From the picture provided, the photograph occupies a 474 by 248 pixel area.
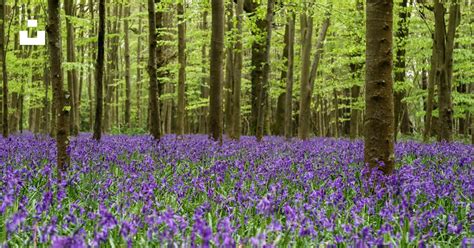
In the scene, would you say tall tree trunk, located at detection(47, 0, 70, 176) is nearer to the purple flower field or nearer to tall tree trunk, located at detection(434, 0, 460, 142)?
the purple flower field

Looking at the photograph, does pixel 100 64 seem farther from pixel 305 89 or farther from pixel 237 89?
pixel 305 89

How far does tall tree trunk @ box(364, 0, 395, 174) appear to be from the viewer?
21.8ft

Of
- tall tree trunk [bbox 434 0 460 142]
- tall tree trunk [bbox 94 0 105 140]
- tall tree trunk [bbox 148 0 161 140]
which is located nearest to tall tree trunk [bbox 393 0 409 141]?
tall tree trunk [bbox 434 0 460 142]

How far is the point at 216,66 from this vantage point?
46.2 ft

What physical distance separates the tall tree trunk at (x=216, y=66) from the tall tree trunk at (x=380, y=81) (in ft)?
24.3

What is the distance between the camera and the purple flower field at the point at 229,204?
3320 mm

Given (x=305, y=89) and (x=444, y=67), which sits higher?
(x=444, y=67)

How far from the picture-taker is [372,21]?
6699 mm

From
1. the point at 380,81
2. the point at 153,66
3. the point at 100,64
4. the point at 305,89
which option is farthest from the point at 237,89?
the point at 380,81

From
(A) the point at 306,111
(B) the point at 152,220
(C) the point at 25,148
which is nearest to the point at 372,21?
(B) the point at 152,220

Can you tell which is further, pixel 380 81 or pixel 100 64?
pixel 100 64

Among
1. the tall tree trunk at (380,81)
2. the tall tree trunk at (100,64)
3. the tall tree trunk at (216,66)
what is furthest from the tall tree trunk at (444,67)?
the tall tree trunk at (100,64)

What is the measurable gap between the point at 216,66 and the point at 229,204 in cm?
940

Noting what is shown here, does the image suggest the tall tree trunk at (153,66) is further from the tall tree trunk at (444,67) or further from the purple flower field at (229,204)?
the tall tree trunk at (444,67)
